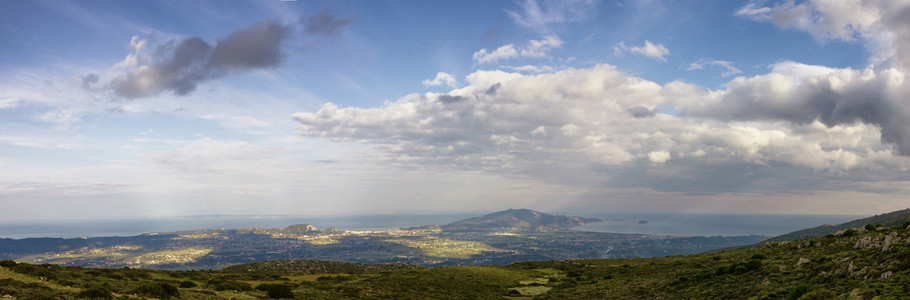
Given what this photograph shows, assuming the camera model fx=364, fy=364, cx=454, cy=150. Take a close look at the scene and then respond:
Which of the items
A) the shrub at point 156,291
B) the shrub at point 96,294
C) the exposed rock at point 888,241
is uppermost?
the exposed rock at point 888,241

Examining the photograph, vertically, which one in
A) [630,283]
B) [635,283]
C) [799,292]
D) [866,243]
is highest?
[866,243]

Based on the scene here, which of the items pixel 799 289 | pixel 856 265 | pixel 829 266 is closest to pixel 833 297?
pixel 799 289

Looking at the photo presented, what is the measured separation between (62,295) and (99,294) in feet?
5.35

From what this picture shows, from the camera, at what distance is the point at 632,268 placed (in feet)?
185

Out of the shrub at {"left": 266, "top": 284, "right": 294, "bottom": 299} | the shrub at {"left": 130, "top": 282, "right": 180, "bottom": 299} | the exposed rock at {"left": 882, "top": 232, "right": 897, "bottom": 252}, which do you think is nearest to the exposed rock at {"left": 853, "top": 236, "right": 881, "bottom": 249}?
the exposed rock at {"left": 882, "top": 232, "right": 897, "bottom": 252}

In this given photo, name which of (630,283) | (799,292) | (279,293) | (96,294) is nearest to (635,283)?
(630,283)

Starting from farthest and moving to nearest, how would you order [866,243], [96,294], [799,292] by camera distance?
1. [866,243]
2. [96,294]
3. [799,292]

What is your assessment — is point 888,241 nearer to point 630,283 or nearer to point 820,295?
point 820,295

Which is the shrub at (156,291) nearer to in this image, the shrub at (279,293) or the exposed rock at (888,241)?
the shrub at (279,293)

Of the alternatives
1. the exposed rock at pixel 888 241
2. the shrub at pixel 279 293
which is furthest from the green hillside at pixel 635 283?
the shrub at pixel 279 293

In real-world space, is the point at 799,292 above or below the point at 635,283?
above

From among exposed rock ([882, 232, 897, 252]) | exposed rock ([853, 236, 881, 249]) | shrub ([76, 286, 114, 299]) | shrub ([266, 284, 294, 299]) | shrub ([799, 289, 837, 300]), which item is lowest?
→ shrub ([266, 284, 294, 299])

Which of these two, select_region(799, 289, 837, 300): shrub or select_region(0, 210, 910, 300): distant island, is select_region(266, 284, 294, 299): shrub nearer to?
select_region(0, 210, 910, 300): distant island

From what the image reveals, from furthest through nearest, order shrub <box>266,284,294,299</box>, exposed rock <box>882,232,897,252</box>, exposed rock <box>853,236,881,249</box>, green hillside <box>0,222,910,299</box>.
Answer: shrub <box>266,284,294,299</box> < exposed rock <box>853,236,881,249</box> < exposed rock <box>882,232,897,252</box> < green hillside <box>0,222,910,299</box>
